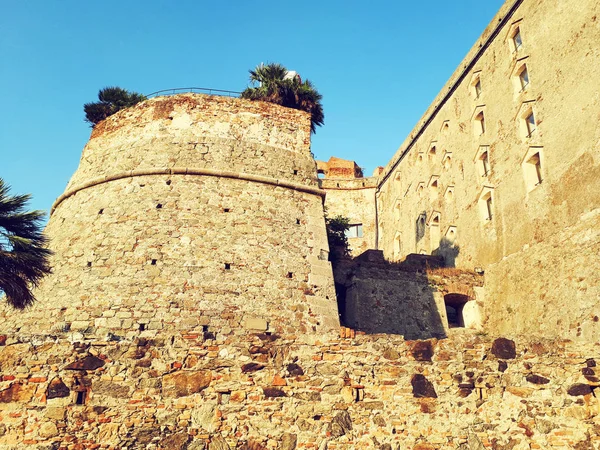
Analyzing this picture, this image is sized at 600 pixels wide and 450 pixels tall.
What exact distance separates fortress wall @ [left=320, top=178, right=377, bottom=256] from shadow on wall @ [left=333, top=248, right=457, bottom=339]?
35.5ft

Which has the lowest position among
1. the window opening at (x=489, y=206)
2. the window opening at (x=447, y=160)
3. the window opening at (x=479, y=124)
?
the window opening at (x=489, y=206)

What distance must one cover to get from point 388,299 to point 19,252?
9.95 m

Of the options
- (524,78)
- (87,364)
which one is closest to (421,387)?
(87,364)

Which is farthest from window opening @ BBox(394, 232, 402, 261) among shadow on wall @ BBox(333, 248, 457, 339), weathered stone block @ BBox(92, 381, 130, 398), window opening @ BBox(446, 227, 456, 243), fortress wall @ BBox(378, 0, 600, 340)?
weathered stone block @ BBox(92, 381, 130, 398)

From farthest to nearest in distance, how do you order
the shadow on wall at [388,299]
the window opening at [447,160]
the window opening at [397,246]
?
1. the window opening at [397,246]
2. the window opening at [447,160]
3. the shadow on wall at [388,299]

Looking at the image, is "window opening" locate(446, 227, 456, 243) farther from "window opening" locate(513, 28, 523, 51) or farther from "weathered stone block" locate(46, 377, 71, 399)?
"weathered stone block" locate(46, 377, 71, 399)

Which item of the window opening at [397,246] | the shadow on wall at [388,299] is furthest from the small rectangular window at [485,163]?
the window opening at [397,246]

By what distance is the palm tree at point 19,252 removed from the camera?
8352mm

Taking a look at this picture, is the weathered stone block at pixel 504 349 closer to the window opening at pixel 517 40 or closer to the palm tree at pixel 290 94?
the palm tree at pixel 290 94

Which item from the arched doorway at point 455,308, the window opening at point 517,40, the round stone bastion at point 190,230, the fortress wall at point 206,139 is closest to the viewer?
the round stone bastion at point 190,230

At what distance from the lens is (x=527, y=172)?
1487 cm

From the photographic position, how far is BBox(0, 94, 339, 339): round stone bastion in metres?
10.9

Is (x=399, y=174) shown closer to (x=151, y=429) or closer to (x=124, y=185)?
(x=124, y=185)

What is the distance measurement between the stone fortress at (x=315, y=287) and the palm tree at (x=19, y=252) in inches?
65.3
